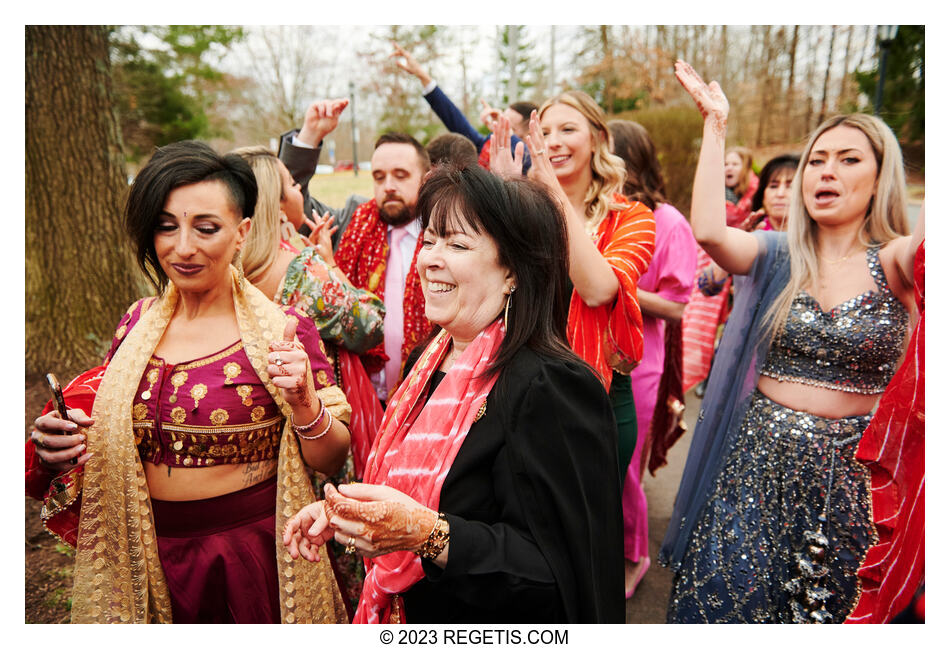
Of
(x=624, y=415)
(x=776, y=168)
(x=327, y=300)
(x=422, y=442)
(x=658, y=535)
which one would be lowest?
(x=658, y=535)

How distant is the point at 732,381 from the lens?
2445 millimetres

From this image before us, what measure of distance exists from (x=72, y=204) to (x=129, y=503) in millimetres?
3483

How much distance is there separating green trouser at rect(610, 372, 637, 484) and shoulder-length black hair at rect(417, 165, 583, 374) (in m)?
1.21

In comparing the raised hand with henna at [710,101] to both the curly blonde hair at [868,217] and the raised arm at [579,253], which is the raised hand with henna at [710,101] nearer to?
the curly blonde hair at [868,217]

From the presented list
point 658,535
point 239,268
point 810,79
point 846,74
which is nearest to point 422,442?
point 239,268

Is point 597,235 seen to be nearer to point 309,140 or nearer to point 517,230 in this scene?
point 517,230

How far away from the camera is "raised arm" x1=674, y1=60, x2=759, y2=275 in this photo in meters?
2.13

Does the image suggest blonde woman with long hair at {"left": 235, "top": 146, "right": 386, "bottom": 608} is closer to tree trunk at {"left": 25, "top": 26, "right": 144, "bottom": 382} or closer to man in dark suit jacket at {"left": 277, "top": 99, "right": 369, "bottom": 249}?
man in dark suit jacket at {"left": 277, "top": 99, "right": 369, "bottom": 249}

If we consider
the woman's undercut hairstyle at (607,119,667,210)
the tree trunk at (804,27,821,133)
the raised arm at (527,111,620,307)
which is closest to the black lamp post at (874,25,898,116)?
the woman's undercut hairstyle at (607,119,667,210)

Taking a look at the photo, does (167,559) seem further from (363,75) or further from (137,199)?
(363,75)

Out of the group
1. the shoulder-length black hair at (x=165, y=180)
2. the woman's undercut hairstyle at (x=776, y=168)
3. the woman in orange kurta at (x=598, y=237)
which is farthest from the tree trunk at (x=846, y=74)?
the shoulder-length black hair at (x=165, y=180)

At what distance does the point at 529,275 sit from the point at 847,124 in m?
1.55

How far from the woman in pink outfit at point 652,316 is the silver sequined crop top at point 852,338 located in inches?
31.0
